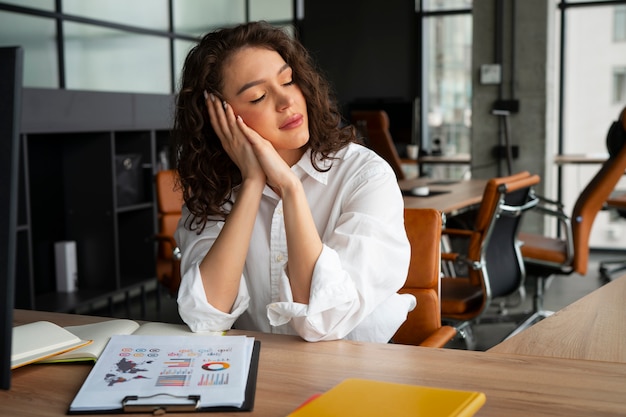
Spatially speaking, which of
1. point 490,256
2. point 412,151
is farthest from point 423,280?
point 412,151

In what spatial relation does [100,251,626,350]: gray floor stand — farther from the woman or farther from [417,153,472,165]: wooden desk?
the woman

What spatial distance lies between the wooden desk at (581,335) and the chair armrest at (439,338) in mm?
247

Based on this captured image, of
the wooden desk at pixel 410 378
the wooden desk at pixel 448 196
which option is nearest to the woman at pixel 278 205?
the wooden desk at pixel 410 378

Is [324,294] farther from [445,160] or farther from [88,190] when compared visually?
[445,160]

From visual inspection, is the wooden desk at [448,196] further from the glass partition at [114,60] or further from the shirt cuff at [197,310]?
the glass partition at [114,60]

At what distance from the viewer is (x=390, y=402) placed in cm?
101

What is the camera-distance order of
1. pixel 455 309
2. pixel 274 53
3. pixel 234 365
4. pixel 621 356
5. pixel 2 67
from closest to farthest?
pixel 2 67 < pixel 234 365 < pixel 621 356 < pixel 274 53 < pixel 455 309

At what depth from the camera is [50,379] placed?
1.21 meters

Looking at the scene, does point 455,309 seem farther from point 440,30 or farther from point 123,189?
point 440,30

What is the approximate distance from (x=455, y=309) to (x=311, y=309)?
5.95 ft

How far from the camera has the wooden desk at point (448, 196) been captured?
375cm

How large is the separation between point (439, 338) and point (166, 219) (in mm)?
2408

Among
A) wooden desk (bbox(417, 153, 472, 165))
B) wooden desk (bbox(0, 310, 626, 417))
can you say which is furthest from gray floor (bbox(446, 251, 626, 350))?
wooden desk (bbox(0, 310, 626, 417))

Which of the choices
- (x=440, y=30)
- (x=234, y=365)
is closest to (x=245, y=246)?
(x=234, y=365)
